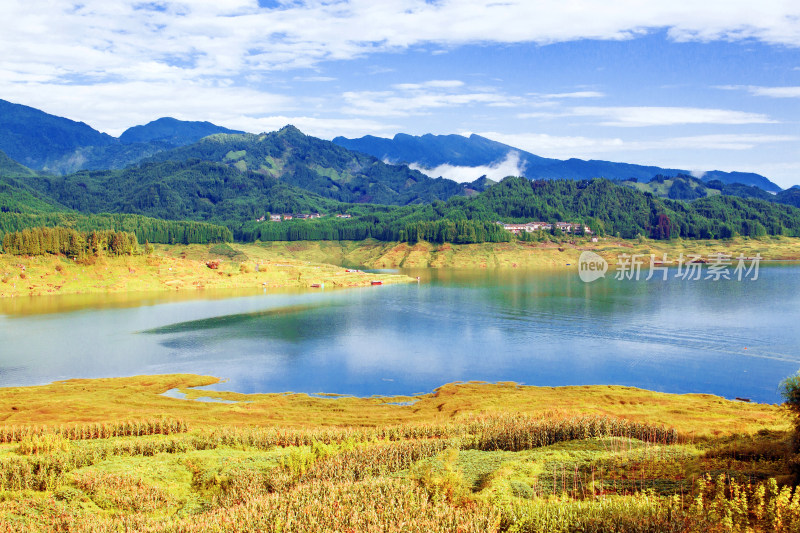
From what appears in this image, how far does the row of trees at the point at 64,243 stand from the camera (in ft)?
334

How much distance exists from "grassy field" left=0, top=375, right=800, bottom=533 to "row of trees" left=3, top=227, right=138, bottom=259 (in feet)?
263

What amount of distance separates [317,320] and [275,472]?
59716mm

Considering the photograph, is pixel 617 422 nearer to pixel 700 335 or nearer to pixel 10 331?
pixel 700 335

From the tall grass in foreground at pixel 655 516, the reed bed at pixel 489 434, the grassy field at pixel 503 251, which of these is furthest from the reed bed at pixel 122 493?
the grassy field at pixel 503 251

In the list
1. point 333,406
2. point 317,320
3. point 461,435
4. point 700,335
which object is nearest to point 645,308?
point 700,335

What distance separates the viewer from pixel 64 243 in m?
105

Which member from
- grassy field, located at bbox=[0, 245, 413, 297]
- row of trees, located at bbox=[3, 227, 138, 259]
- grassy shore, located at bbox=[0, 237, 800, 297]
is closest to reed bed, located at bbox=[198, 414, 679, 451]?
grassy field, located at bbox=[0, 245, 413, 297]

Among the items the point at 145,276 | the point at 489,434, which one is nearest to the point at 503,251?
the point at 145,276

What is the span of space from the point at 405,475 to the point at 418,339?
1914 inches

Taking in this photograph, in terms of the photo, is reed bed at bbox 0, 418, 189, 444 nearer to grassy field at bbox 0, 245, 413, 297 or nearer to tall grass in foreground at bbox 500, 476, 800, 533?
tall grass in foreground at bbox 500, 476, 800, 533

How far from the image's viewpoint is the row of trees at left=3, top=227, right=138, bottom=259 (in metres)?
102

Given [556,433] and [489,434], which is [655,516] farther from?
[489,434]

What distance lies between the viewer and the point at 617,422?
84.0 feet

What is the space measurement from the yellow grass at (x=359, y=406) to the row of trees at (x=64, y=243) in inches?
2660
